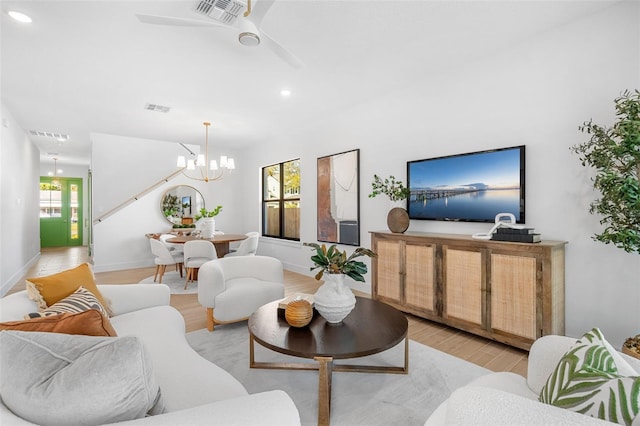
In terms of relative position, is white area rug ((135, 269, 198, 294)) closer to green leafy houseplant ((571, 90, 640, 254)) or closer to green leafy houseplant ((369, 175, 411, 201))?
green leafy houseplant ((369, 175, 411, 201))

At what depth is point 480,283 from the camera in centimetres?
279

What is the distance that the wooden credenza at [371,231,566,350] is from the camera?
2.46 m

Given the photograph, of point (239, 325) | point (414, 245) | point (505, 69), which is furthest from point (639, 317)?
point (239, 325)

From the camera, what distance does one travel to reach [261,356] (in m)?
2.49

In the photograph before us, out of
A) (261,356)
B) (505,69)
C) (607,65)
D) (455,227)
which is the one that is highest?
(505,69)

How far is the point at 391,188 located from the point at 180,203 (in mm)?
5166

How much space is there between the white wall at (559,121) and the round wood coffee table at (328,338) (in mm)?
1682

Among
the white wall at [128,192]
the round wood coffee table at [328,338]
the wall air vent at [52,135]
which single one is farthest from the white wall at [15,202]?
the round wood coffee table at [328,338]

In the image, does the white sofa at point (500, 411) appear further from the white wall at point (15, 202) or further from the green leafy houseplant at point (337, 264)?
the white wall at point (15, 202)

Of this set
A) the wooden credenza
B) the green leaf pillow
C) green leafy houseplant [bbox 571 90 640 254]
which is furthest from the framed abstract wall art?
the green leaf pillow

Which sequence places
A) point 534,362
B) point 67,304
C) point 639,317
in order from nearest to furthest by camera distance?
point 534,362
point 67,304
point 639,317

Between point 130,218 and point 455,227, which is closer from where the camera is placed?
point 455,227

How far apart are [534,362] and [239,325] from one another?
2.60 meters

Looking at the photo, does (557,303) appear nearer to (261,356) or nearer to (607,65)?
(607,65)
